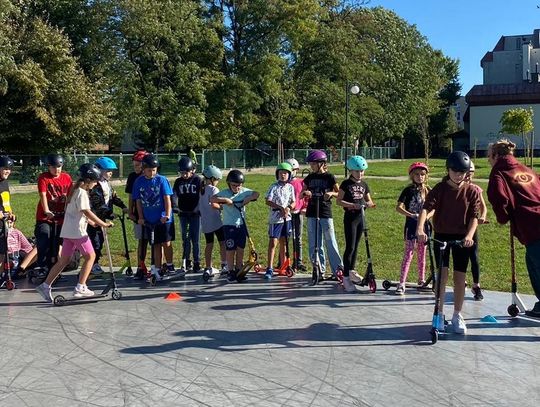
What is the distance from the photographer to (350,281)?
8.22 m

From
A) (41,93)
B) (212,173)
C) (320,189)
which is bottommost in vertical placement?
(320,189)

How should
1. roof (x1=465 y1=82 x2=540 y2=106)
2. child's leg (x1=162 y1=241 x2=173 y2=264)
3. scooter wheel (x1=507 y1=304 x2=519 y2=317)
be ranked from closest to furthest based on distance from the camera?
scooter wheel (x1=507 y1=304 x2=519 y2=317), child's leg (x1=162 y1=241 x2=173 y2=264), roof (x1=465 y1=82 x2=540 y2=106)

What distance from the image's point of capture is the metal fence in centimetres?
3059

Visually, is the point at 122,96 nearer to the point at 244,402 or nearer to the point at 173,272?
the point at 173,272

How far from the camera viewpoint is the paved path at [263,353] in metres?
4.58

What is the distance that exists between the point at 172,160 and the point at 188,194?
103 ft

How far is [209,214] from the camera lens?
9109 mm

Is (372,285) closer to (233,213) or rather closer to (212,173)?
(233,213)

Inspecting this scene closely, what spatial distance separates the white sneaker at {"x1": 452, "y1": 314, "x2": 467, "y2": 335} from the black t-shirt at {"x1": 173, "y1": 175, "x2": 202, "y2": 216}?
448 cm

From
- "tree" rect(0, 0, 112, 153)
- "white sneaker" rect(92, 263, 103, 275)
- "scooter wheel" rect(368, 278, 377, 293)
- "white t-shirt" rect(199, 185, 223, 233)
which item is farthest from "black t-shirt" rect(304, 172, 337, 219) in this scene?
"tree" rect(0, 0, 112, 153)

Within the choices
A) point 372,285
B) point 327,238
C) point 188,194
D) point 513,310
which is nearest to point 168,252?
point 188,194

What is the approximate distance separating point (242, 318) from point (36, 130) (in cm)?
2798

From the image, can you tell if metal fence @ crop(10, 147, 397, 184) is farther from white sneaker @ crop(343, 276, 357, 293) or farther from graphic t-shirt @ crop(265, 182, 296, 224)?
white sneaker @ crop(343, 276, 357, 293)

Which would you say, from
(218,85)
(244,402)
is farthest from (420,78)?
(244,402)
